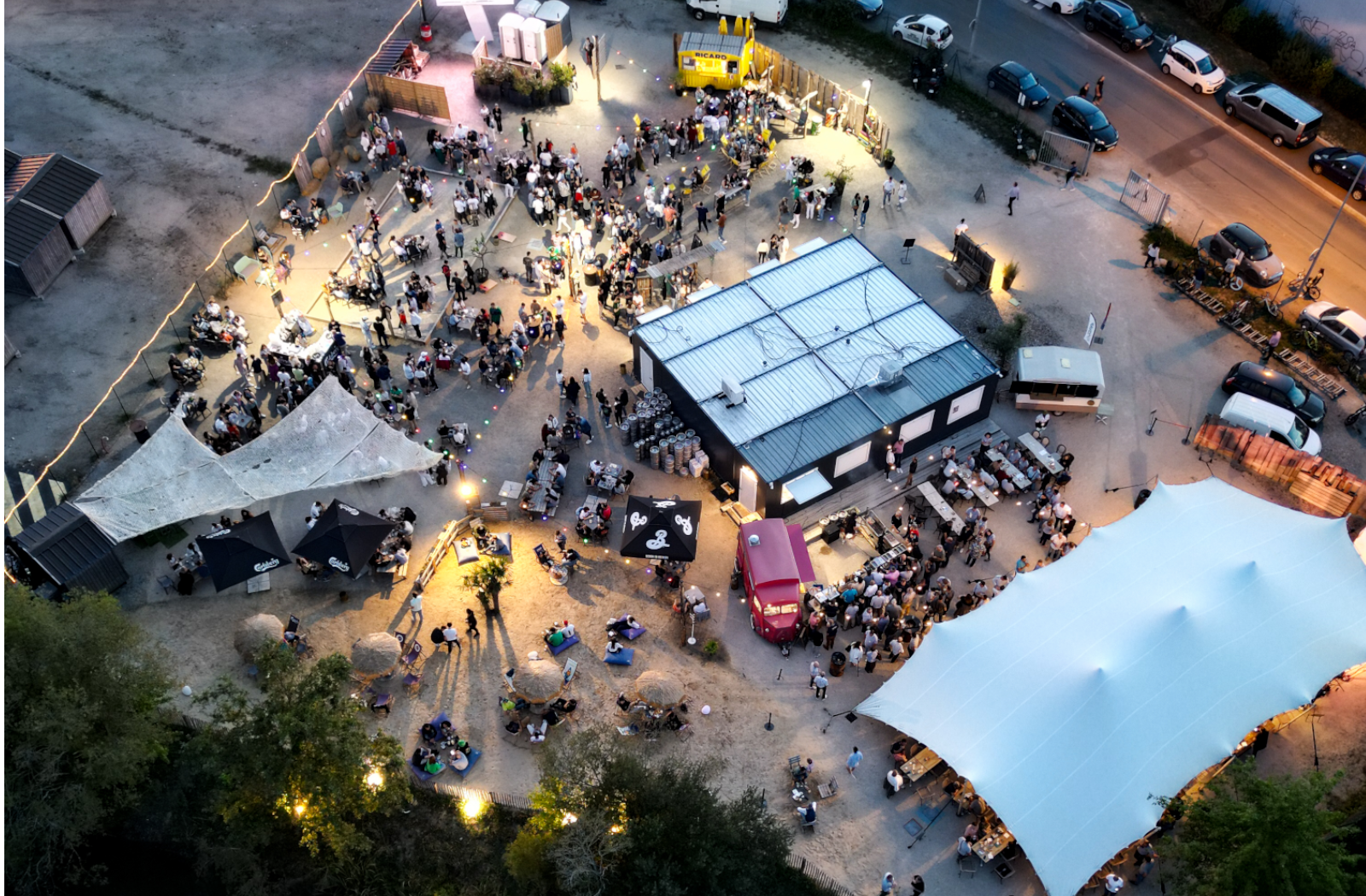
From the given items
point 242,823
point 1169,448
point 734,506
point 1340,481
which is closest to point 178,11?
point 734,506

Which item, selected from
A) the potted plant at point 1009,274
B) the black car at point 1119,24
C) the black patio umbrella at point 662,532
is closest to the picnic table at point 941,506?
the black patio umbrella at point 662,532

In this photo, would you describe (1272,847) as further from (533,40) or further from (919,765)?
(533,40)

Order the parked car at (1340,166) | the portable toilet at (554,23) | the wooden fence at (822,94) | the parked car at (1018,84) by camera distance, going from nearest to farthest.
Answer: the parked car at (1340,166) < the wooden fence at (822,94) < the parked car at (1018,84) < the portable toilet at (554,23)

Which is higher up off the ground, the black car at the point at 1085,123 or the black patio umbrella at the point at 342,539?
the black car at the point at 1085,123

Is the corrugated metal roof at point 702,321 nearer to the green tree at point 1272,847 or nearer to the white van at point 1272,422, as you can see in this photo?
the white van at point 1272,422

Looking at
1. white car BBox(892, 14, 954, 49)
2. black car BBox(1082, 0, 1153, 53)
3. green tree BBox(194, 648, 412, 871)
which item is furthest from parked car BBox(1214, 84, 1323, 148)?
green tree BBox(194, 648, 412, 871)
